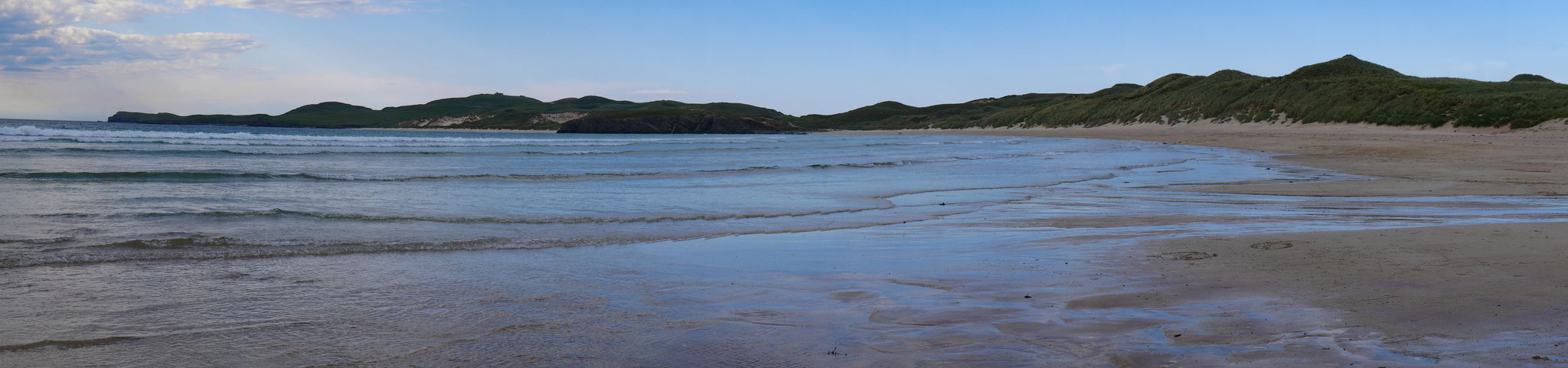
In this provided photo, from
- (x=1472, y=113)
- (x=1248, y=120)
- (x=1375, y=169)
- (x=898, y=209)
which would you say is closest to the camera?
(x=898, y=209)

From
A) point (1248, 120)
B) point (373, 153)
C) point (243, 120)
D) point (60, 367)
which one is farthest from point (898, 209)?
point (243, 120)

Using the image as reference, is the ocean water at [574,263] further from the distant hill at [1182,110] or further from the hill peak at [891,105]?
the hill peak at [891,105]

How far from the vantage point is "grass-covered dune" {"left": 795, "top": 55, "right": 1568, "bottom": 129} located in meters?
28.7

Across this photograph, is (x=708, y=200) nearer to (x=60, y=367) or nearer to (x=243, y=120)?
(x=60, y=367)

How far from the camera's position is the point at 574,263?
5246mm

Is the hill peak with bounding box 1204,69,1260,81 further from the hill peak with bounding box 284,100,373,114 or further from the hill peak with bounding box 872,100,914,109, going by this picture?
the hill peak with bounding box 284,100,373,114

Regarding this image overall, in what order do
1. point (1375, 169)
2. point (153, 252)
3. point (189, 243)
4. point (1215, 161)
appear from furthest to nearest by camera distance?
1. point (1215, 161)
2. point (1375, 169)
3. point (189, 243)
4. point (153, 252)

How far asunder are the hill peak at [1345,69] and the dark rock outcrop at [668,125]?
5065 centimetres

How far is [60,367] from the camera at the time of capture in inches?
109

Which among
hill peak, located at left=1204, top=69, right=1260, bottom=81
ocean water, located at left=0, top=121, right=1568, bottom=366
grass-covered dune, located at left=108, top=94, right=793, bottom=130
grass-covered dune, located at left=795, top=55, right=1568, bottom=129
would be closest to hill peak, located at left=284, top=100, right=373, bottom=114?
grass-covered dune, located at left=108, top=94, right=793, bottom=130

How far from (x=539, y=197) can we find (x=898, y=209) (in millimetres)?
4342

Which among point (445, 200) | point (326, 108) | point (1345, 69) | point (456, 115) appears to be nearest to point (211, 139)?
point (445, 200)

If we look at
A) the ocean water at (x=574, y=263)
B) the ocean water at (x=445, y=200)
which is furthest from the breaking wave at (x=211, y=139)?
the ocean water at (x=574, y=263)

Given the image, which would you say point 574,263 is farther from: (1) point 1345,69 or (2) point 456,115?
(2) point 456,115
